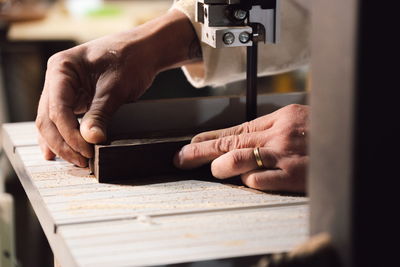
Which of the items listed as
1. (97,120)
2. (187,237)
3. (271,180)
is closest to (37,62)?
(97,120)

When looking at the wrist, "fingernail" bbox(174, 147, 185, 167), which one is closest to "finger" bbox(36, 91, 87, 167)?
"fingernail" bbox(174, 147, 185, 167)

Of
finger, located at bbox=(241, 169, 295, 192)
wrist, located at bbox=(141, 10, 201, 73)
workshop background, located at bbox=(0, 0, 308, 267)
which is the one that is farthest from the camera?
workshop background, located at bbox=(0, 0, 308, 267)

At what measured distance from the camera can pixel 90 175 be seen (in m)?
1.22

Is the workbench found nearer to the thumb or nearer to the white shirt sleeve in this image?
the thumb

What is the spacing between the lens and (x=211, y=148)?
1.20 m

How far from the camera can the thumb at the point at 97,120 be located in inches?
47.9

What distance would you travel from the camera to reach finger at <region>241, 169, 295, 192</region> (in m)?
1.11

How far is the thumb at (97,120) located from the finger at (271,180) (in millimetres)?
264

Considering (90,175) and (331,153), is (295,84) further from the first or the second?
(331,153)

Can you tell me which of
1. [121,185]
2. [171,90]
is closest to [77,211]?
[121,185]

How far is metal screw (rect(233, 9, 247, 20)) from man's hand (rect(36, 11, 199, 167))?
27 centimetres

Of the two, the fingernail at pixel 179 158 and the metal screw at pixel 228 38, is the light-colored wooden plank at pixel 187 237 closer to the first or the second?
the fingernail at pixel 179 158

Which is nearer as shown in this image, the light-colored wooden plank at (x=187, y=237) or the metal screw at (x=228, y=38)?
the light-colored wooden plank at (x=187, y=237)

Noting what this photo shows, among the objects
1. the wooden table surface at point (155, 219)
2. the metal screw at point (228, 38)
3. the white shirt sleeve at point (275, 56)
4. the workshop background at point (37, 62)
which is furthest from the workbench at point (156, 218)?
the workshop background at point (37, 62)
